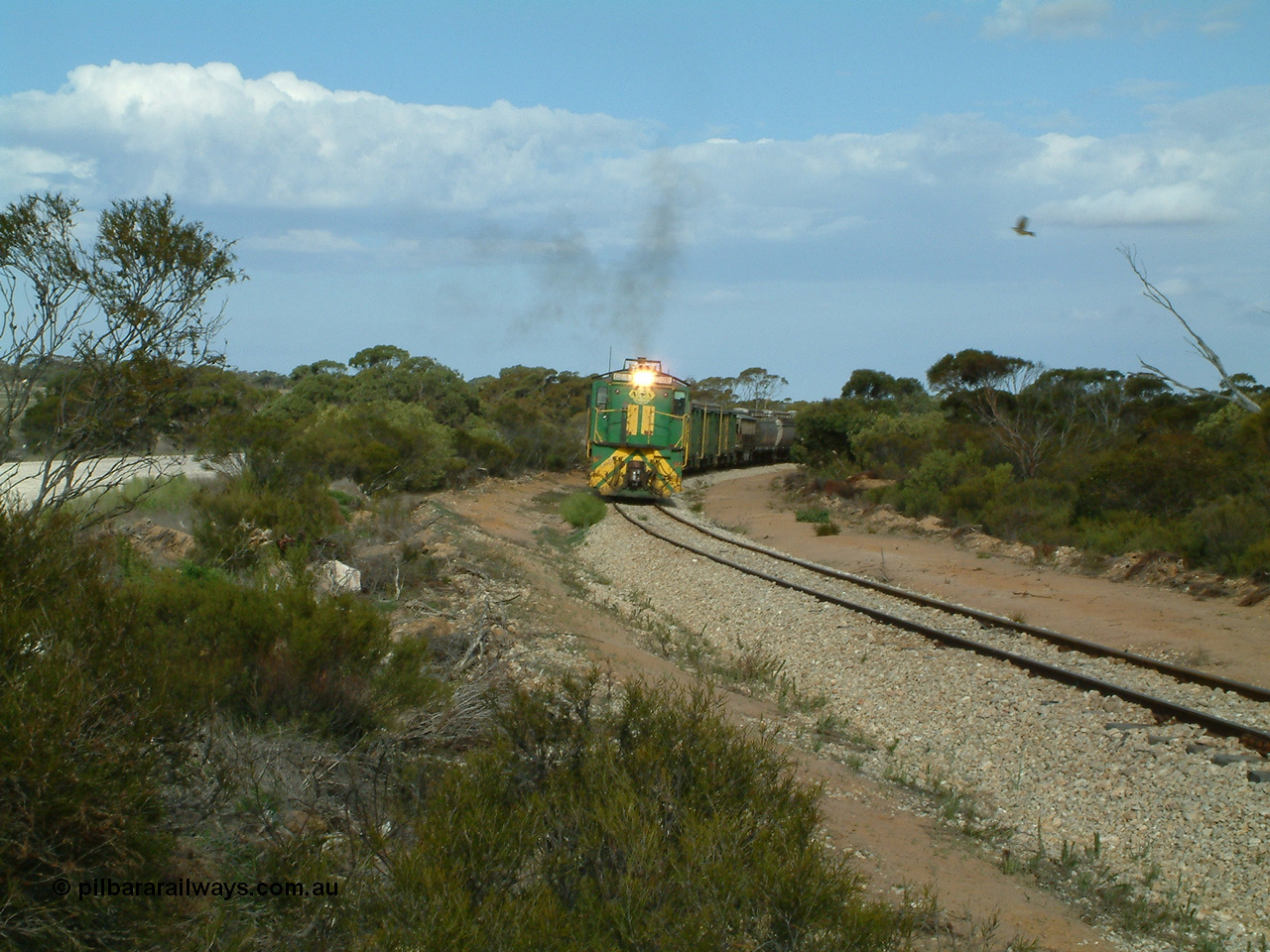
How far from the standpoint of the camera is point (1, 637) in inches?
137

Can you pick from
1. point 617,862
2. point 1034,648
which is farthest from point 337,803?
point 1034,648

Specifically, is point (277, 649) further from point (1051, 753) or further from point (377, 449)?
point (377, 449)

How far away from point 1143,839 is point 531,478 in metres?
31.1

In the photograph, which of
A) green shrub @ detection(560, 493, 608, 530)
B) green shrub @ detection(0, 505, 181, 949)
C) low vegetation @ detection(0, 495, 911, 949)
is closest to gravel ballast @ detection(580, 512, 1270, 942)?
low vegetation @ detection(0, 495, 911, 949)

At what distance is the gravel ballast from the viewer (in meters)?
5.71

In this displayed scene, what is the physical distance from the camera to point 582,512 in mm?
23875

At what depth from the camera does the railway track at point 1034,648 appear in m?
8.12

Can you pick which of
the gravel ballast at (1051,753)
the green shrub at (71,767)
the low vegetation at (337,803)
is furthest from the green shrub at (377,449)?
the green shrub at (71,767)

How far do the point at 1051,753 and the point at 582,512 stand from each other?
17017mm

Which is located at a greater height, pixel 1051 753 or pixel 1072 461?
pixel 1072 461

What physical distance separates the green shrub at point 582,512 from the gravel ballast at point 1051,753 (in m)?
10.4

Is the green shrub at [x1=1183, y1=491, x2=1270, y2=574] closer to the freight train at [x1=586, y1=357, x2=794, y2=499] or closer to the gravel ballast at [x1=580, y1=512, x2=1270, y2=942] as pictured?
the gravel ballast at [x1=580, y1=512, x2=1270, y2=942]

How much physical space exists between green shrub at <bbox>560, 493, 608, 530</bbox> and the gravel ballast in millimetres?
10448

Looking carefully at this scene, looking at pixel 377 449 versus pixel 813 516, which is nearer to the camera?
pixel 377 449
